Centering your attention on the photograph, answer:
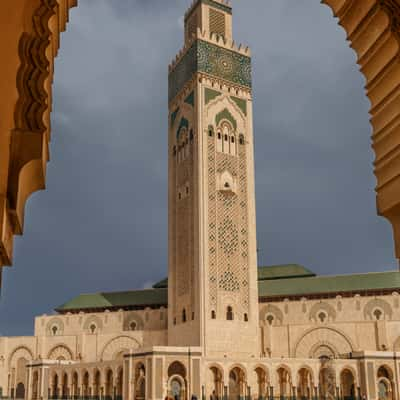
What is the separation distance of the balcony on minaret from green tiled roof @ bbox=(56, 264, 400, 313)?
482 inches

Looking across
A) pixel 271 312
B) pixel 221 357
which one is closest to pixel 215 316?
pixel 221 357

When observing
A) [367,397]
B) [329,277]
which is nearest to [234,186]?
[329,277]

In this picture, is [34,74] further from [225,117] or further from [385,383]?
[225,117]

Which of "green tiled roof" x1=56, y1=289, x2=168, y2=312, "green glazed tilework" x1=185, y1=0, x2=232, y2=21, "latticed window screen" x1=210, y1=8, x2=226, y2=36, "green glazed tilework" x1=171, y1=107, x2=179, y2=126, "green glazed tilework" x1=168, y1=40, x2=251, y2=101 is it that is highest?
"green glazed tilework" x1=185, y1=0, x2=232, y2=21

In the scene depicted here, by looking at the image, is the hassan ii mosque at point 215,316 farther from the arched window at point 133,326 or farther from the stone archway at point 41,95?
the stone archway at point 41,95

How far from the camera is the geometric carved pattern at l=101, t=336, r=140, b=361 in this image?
31344 millimetres

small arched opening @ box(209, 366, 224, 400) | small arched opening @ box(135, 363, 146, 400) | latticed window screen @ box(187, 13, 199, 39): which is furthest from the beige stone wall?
latticed window screen @ box(187, 13, 199, 39)

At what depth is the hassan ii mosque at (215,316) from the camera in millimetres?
25547

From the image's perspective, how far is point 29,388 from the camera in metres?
30.4

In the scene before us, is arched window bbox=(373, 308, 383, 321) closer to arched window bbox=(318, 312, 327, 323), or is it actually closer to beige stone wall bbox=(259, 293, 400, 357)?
beige stone wall bbox=(259, 293, 400, 357)

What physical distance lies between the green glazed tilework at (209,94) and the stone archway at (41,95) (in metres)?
26.3

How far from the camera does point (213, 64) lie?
2972 cm

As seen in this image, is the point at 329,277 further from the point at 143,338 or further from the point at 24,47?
the point at 24,47

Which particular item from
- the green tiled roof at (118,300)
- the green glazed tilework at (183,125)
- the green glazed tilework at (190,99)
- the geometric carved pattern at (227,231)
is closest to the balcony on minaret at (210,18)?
the green glazed tilework at (190,99)
